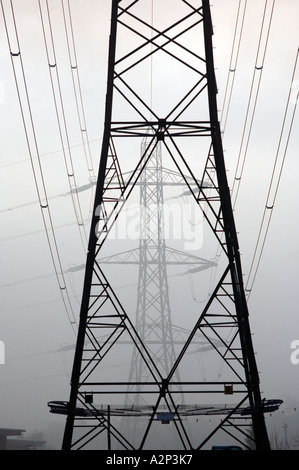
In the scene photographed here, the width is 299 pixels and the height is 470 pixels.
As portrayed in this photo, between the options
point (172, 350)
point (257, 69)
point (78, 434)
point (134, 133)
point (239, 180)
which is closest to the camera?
point (134, 133)

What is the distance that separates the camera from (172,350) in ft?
200

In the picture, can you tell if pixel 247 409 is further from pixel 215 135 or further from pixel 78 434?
pixel 78 434

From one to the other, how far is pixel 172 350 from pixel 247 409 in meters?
36.7

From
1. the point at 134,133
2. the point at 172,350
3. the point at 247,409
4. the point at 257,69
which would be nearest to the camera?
the point at 247,409

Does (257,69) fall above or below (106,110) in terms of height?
above

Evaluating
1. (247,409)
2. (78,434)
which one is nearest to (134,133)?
(247,409)

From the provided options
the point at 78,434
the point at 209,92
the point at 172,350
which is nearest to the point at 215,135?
the point at 209,92
